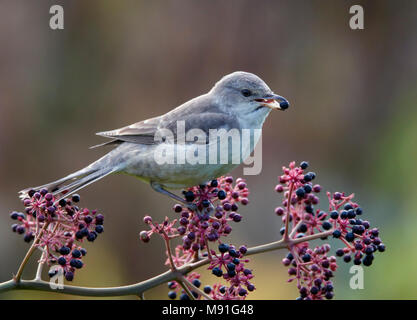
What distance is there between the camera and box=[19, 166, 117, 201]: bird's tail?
3.31 metres

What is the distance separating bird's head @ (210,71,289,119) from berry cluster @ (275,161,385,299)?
97 cm

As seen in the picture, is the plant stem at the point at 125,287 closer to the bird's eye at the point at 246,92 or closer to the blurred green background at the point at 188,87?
the bird's eye at the point at 246,92

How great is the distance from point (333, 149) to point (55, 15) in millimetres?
4266

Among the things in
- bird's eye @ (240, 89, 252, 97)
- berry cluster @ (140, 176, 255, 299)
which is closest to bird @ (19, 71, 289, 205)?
bird's eye @ (240, 89, 252, 97)

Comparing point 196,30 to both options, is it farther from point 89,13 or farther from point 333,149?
point 333,149

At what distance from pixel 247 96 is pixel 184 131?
21.8 inches

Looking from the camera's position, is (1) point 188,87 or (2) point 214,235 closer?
(2) point 214,235

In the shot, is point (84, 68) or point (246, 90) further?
point (84, 68)

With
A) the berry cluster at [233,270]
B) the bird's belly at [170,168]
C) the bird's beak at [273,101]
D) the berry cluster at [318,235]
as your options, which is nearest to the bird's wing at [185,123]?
the bird's belly at [170,168]

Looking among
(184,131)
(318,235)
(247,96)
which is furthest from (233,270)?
(247,96)

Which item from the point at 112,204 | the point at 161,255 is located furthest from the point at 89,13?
the point at 161,255

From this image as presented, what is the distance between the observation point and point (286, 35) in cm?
833

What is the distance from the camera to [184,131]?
428 centimetres

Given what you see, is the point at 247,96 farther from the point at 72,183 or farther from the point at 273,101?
the point at 72,183
